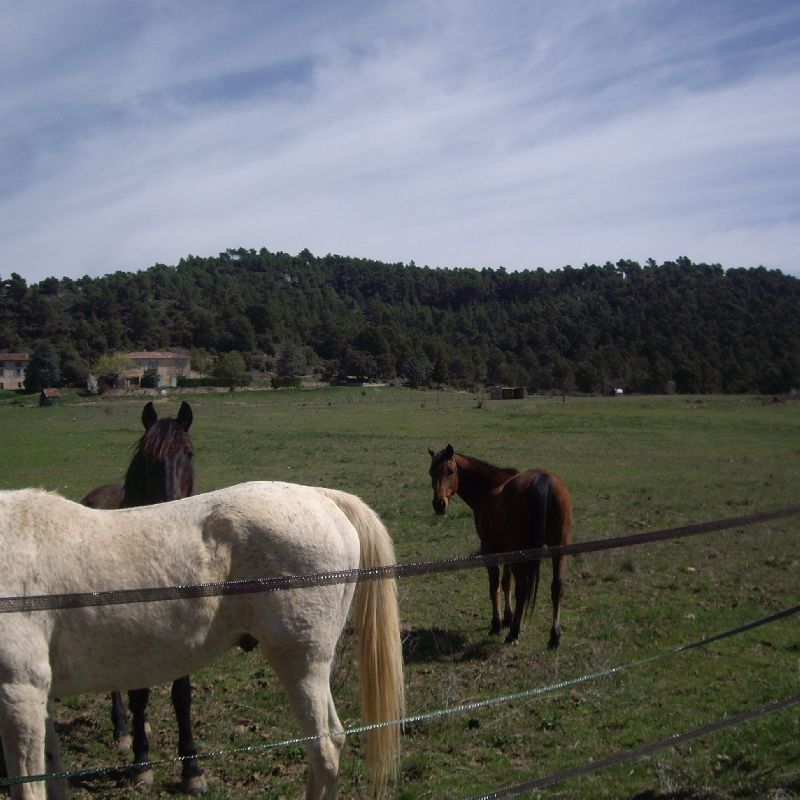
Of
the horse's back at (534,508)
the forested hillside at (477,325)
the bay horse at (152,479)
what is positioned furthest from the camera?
the forested hillside at (477,325)

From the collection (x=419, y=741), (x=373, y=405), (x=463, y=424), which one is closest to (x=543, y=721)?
(x=419, y=741)

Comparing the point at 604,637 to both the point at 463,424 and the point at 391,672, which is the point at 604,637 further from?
the point at 463,424

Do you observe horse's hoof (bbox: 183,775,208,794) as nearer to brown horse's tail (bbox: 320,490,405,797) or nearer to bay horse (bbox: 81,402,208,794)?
bay horse (bbox: 81,402,208,794)

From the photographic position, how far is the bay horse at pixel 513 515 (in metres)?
6.61

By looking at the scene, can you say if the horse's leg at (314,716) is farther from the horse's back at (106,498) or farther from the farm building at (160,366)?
the farm building at (160,366)

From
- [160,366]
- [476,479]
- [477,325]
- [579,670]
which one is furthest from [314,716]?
[477,325]

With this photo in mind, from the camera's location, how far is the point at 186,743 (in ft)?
13.6

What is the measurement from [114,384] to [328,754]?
86.8 m

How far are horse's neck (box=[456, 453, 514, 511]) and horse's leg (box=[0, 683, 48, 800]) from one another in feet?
18.7

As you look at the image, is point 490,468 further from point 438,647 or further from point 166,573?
point 166,573

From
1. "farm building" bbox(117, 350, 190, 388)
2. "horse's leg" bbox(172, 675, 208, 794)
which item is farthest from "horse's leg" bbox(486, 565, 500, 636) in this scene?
"farm building" bbox(117, 350, 190, 388)

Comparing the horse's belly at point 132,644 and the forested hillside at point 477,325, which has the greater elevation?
the forested hillside at point 477,325

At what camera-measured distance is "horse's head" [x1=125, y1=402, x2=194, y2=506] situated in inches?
183

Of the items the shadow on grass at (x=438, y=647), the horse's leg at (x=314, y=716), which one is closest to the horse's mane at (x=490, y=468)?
the shadow on grass at (x=438, y=647)
